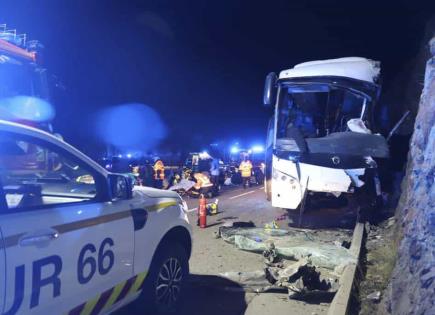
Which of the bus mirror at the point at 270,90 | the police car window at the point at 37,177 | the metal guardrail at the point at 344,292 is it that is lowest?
the metal guardrail at the point at 344,292

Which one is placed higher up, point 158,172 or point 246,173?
point 158,172

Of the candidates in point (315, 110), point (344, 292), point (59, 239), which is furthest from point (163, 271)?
point (315, 110)

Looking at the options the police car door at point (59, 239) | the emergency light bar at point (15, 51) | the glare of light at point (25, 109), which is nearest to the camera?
the police car door at point (59, 239)

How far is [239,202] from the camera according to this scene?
13898 mm

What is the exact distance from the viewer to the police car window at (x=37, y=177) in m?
2.80

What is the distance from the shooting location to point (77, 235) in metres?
2.86

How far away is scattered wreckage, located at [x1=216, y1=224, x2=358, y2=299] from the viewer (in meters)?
5.09

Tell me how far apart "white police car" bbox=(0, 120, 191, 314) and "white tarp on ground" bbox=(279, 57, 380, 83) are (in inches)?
232

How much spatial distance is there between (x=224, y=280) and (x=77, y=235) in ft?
10.0

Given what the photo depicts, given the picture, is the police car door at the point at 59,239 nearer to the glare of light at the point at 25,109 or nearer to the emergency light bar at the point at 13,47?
the glare of light at the point at 25,109

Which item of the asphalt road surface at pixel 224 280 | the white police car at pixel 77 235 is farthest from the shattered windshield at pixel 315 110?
the white police car at pixel 77 235

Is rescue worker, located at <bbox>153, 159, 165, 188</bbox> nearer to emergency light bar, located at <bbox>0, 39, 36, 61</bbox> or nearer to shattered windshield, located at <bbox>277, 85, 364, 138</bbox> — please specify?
shattered windshield, located at <bbox>277, 85, 364, 138</bbox>

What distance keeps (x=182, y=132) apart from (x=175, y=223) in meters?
41.4

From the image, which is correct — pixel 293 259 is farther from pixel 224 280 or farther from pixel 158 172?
pixel 158 172
